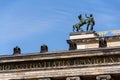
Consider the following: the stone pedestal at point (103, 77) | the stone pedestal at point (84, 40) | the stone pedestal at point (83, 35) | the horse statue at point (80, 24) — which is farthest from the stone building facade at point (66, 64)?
the horse statue at point (80, 24)

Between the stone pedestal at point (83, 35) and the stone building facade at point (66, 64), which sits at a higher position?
the stone pedestal at point (83, 35)

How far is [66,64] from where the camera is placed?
142 ft

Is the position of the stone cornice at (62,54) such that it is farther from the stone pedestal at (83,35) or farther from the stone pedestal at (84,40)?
the stone pedestal at (83,35)

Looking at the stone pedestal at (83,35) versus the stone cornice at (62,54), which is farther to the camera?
the stone pedestal at (83,35)

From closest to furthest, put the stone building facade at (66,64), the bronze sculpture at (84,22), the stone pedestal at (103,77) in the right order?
1. the stone pedestal at (103,77)
2. the stone building facade at (66,64)
3. the bronze sculpture at (84,22)

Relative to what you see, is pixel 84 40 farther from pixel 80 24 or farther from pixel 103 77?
pixel 103 77

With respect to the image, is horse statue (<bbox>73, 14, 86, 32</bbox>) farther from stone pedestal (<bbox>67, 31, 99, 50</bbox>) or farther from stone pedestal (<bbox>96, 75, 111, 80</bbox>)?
stone pedestal (<bbox>96, 75, 111, 80</bbox>)

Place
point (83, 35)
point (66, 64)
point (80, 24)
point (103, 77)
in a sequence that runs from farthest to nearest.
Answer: point (83, 35) < point (80, 24) < point (66, 64) < point (103, 77)

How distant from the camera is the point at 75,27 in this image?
50.8 metres

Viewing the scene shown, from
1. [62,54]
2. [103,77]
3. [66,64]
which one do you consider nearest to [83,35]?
[62,54]

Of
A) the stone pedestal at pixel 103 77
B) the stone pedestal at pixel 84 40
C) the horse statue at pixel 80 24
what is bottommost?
the stone pedestal at pixel 103 77

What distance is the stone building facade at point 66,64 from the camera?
137ft

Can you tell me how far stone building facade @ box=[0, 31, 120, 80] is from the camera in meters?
41.9

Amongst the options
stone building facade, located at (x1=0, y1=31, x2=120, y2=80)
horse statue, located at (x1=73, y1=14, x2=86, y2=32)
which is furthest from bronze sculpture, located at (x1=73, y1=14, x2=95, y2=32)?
stone building facade, located at (x1=0, y1=31, x2=120, y2=80)
